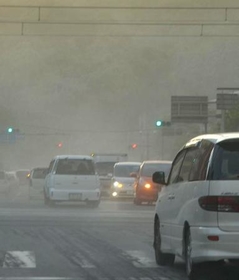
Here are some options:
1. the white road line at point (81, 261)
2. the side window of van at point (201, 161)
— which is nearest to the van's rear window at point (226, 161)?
the side window of van at point (201, 161)

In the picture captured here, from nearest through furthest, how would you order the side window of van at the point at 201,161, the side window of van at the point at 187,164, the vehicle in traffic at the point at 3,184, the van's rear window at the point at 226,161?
the van's rear window at the point at 226,161 < the side window of van at the point at 201,161 < the side window of van at the point at 187,164 < the vehicle in traffic at the point at 3,184

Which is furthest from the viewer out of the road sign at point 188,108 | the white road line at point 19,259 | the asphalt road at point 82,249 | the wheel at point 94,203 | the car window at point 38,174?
the road sign at point 188,108

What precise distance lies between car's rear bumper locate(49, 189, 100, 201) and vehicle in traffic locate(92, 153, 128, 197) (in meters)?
11.7

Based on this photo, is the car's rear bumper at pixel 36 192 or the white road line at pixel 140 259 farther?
the car's rear bumper at pixel 36 192

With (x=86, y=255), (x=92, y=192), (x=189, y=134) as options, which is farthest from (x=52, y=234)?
(x=189, y=134)

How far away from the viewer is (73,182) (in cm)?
3731

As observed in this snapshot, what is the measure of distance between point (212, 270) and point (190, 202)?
93 centimetres

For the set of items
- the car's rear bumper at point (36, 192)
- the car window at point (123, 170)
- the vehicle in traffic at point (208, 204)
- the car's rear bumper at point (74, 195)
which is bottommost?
the car's rear bumper at point (36, 192)

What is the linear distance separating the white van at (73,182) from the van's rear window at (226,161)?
23.9 meters

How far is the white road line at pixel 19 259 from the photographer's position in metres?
15.9

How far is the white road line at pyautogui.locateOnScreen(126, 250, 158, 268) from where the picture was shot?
53.2ft

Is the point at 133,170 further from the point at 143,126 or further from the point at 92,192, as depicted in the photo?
the point at 143,126

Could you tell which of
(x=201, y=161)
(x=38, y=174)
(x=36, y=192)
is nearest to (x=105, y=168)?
(x=38, y=174)

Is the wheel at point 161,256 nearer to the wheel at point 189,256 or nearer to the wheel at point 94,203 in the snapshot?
the wheel at point 189,256
